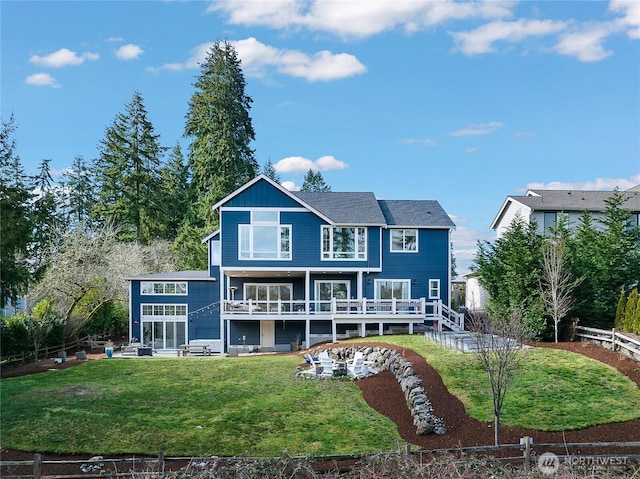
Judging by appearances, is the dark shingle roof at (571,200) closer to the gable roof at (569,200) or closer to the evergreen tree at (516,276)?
the gable roof at (569,200)

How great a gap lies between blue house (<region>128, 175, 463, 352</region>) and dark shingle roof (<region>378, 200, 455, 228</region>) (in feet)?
0.20

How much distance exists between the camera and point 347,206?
94.1 feet

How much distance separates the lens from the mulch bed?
11383mm

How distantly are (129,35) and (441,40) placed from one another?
11888mm

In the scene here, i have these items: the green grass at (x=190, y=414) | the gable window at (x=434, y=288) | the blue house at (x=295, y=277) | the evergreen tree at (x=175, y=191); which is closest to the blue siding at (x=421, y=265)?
the blue house at (x=295, y=277)

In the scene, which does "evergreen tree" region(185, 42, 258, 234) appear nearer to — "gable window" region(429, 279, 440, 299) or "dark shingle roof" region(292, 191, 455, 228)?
"dark shingle roof" region(292, 191, 455, 228)

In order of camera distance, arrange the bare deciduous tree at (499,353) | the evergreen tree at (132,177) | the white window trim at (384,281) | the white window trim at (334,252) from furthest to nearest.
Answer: the evergreen tree at (132,177) < the white window trim at (384,281) < the white window trim at (334,252) < the bare deciduous tree at (499,353)

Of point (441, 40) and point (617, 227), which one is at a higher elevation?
point (441, 40)

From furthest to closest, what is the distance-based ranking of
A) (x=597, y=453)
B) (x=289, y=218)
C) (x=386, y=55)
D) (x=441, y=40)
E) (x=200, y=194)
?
(x=200, y=194) < (x=289, y=218) < (x=386, y=55) < (x=441, y=40) < (x=597, y=453)

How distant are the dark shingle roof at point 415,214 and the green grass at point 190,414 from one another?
11.5 meters

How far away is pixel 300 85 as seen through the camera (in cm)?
2405

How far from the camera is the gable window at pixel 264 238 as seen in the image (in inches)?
1048

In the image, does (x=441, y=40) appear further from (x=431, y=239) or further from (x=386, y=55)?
(x=431, y=239)

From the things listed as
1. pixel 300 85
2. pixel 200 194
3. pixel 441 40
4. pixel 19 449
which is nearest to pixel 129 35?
pixel 300 85
